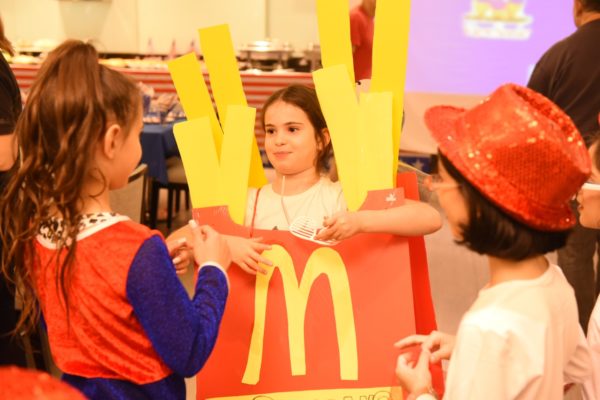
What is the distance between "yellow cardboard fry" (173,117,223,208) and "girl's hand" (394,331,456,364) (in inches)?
25.3

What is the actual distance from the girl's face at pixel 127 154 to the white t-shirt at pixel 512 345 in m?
0.60

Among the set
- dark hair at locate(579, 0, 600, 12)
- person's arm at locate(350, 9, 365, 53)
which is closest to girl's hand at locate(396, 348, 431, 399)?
dark hair at locate(579, 0, 600, 12)

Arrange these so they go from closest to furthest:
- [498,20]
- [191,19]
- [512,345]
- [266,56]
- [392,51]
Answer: [512,345], [392,51], [498,20], [266,56], [191,19]

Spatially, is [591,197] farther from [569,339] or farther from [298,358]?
[298,358]

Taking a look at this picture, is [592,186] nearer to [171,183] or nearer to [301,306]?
[301,306]

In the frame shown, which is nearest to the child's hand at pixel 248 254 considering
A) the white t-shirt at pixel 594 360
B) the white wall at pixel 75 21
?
the white t-shirt at pixel 594 360

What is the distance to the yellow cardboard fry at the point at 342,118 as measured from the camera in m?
1.67

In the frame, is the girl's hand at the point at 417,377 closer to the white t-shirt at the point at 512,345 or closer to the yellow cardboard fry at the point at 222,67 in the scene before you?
the white t-shirt at the point at 512,345

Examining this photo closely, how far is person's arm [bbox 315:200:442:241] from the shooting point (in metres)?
1.56

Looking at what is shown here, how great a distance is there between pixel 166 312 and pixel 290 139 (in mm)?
741

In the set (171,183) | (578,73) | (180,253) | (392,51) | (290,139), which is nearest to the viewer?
(180,253)

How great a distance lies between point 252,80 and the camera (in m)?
5.36

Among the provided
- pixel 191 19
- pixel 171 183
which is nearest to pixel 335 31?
pixel 171 183

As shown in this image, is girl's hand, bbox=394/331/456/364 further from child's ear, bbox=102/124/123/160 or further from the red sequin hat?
child's ear, bbox=102/124/123/160
